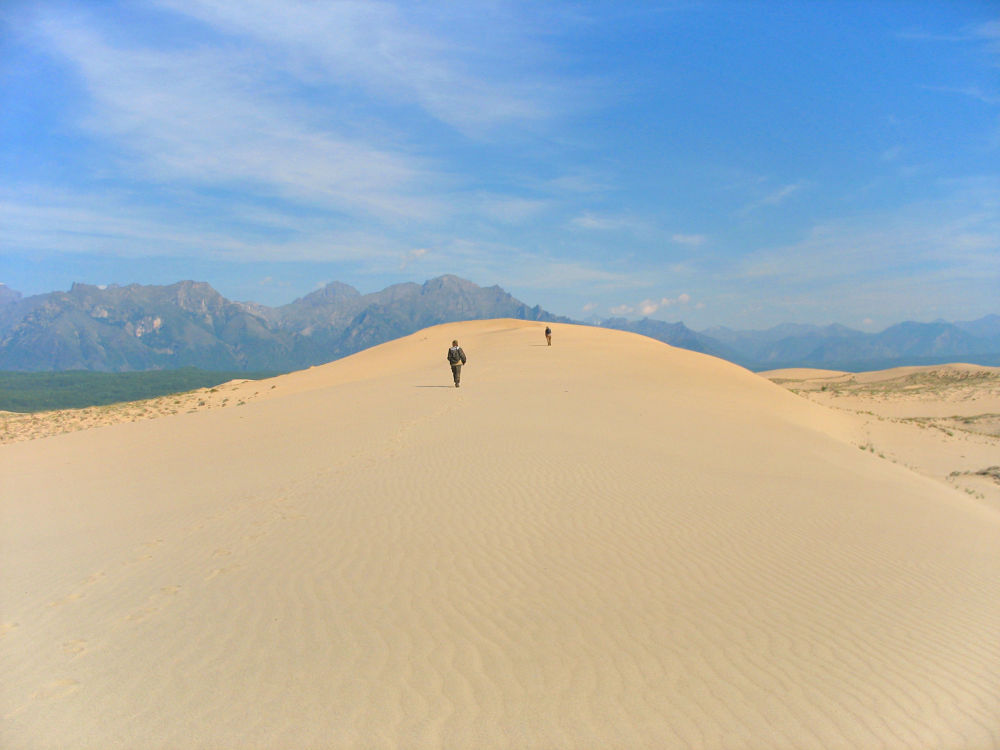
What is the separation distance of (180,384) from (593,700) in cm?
17877

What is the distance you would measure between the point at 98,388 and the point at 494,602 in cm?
19529

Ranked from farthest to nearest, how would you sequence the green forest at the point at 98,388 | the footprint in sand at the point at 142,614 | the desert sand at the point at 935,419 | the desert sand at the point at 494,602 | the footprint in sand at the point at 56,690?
1. the green forest at the point at 98,388
2. the desert sand at the point at 935,419
3. the footprint in sand at the point at 142,614
4. the footprint in sand at the point at 56,690
5. the desert sand at the point at 494,602

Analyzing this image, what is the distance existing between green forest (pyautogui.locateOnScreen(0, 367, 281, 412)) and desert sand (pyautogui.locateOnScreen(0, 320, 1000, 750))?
120 metres

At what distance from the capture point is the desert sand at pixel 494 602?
3.62m

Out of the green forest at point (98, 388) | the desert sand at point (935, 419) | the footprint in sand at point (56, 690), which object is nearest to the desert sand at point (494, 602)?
the footprint in sand at point (56, 690)

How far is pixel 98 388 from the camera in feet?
528

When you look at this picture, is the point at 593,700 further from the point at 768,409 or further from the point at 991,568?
the point at 768,409

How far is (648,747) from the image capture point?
131 inches

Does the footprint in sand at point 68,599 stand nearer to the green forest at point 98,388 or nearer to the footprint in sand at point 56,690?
the footprint in sand at point 56,690

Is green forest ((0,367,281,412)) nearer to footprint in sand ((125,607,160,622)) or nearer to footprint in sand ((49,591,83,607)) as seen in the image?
footprint in sand ((49,591,83,607))

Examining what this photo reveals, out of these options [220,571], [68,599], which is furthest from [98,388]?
[220,571]

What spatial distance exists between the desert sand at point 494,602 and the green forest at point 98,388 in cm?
12023

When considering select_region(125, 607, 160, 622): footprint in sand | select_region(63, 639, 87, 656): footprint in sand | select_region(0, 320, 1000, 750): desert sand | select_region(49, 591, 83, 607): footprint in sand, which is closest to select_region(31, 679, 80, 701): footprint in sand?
select_region(0, 320, 1000, 750): desert sand

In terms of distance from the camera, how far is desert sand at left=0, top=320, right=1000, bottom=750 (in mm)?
3615
